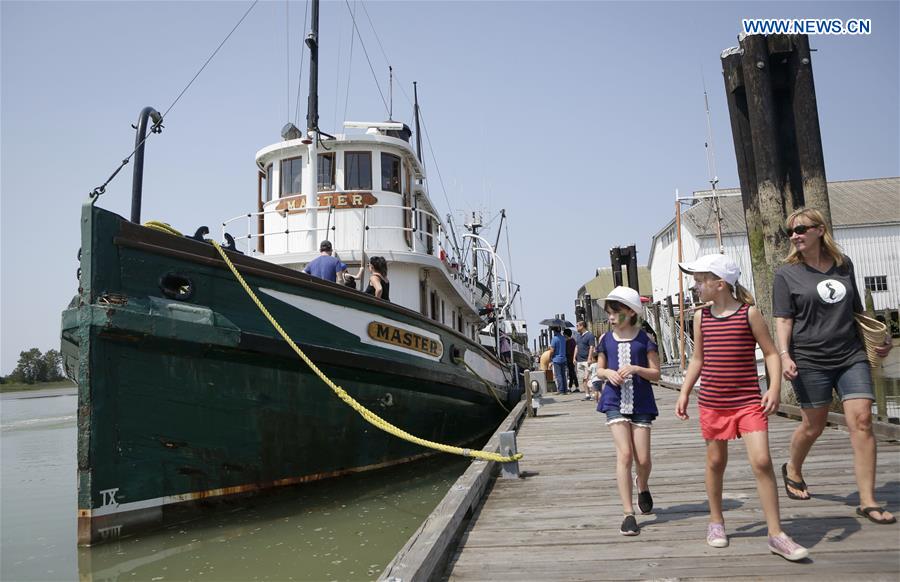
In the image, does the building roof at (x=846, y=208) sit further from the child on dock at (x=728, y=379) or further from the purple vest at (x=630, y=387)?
the child on dock at (x=728, y=379)

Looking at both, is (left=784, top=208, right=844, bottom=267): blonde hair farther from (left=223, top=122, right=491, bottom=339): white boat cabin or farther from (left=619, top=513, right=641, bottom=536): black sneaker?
(left=223, top=122, right=491, bottom=339): white boat cabin

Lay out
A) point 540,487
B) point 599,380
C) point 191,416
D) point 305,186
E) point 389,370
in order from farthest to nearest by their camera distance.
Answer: point 305,186 → point 389,370 → point 191,416 → point 540,487 → point 599,380

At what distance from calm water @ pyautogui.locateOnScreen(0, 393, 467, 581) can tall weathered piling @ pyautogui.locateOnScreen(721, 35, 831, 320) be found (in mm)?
4118

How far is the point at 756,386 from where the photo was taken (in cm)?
286

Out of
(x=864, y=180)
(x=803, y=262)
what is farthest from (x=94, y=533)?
(x=864, y=180)

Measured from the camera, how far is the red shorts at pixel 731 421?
276 centimetres

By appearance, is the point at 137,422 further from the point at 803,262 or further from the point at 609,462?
the point at 803,262

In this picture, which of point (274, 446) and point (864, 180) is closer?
point (274, 446)

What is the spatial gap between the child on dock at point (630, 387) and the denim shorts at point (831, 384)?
72 centimetres

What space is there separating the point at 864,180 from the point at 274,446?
3292 centimetres

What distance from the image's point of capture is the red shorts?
2.76 metres

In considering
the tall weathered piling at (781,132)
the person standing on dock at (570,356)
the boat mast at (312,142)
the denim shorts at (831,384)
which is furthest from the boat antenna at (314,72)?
the person standing on dock at (570,356)

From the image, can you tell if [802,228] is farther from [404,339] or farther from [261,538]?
[404,339]

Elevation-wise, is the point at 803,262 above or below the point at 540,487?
above
